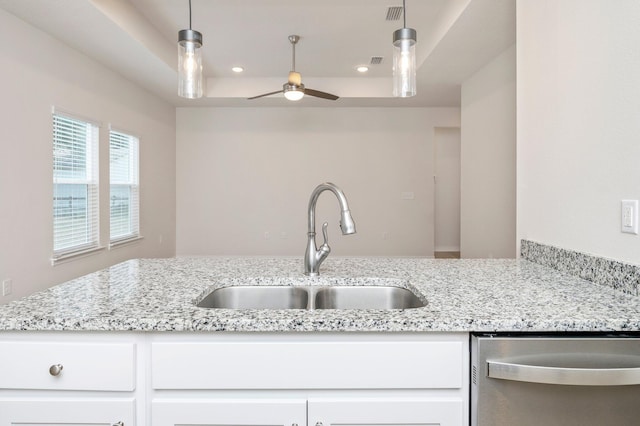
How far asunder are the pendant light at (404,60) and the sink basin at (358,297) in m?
0.85

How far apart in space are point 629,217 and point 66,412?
1.71m

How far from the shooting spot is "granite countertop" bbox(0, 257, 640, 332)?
0.96 metres

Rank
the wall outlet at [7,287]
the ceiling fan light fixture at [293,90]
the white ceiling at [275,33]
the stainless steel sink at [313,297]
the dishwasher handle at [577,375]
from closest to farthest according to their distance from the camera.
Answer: the dishwasher handle at [577,375], the stainless steel sink at [313,297], the wall outlet at [7,287], the white ceiling at [275,33], the ceiling fan light fixture at [293,90]

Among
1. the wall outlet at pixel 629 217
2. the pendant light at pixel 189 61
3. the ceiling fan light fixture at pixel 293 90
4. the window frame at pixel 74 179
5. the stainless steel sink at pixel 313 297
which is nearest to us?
the wall outlet at pixel 629 217

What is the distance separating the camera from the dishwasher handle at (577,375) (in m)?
0.90

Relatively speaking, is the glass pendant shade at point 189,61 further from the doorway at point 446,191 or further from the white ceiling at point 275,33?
the doorway at point 446,191

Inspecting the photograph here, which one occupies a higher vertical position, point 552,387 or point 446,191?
point 446,191

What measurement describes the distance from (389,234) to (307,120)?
2.44m

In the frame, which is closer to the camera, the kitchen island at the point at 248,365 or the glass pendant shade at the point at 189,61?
the kitchen island at the point at 248,365

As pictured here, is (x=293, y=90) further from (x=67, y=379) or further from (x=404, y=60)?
(x=67, y=379)

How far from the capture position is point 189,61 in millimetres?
1588

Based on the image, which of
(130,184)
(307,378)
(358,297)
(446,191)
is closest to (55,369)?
(307,378)

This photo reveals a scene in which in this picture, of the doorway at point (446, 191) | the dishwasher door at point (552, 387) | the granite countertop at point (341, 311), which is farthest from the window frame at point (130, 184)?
the doorway at point (446, 191)

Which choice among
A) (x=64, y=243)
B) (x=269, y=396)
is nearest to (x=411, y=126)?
(x=64, y=243)
